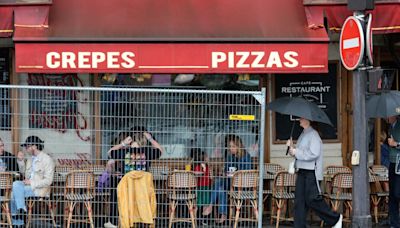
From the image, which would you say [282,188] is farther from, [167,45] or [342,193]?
[167,45]

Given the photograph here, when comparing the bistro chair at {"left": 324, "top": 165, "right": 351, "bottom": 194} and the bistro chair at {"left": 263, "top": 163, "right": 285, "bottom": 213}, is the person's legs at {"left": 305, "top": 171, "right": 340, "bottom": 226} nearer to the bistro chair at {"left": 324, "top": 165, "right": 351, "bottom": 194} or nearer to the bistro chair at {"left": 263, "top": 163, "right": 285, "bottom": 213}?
the bistro chair at {"left": 263, "top": 163, "right": 285, "bottom": 213}

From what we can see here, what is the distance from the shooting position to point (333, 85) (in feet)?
37.6

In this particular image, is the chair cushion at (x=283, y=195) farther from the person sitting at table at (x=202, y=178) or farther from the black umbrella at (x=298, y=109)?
the person sitting at table at (x=202, y=178)

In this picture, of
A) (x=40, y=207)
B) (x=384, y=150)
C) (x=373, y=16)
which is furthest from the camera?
(x=384, y=150)

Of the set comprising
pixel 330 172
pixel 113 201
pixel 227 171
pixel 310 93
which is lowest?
pixel 113 201

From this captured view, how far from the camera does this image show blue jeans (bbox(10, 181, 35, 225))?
8.55 metres

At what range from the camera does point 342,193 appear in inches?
421

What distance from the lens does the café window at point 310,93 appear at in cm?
1134

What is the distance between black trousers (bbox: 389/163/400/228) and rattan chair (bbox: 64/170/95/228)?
452 cm

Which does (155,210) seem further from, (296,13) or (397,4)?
(397,4)

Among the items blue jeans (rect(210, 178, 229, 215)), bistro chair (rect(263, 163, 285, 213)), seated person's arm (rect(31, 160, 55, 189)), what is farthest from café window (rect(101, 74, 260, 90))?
blue jeans (rect(210, 178, 229, 215))

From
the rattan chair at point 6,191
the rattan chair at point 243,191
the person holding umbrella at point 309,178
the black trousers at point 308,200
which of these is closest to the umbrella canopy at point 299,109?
the person holding umbrella at point 309,178

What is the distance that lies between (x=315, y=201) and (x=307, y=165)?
1.78 feet

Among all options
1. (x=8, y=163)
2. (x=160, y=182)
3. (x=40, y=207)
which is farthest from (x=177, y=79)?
(x=40, y=207)
